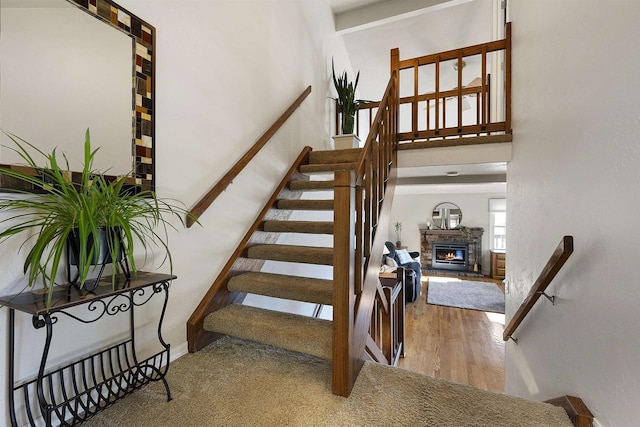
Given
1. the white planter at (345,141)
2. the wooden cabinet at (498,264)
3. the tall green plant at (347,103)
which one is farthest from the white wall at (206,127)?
the wooden cabinet at (498,264)

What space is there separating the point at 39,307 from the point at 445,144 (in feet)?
9.43

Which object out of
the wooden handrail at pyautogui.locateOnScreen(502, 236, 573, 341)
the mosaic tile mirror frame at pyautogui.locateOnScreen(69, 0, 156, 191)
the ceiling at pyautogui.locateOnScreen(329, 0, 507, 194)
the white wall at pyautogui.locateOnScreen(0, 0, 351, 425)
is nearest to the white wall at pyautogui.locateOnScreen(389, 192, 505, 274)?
the ceiling at pyautogui.locateOnScreen(329, 0, 507, 194)

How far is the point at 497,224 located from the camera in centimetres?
775

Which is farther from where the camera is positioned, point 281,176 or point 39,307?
point 281,176

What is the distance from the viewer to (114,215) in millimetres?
1052

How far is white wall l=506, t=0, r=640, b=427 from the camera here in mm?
979

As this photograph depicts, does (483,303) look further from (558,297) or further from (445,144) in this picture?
(558,297)

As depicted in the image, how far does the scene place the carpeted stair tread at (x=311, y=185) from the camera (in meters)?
2.64

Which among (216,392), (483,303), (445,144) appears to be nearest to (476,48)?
(445,144)

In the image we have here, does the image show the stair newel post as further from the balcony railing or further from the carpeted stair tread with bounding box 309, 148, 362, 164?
the balcony railing

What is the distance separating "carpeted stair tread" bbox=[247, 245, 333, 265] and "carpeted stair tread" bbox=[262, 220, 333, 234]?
6.4 inches

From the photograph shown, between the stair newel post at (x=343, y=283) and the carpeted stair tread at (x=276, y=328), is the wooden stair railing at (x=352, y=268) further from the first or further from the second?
the carpeted stair tread at (x=276, y=328)

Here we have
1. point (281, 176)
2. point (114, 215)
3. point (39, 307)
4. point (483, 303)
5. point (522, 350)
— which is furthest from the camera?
point (483, 303)

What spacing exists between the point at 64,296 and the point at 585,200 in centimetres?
203
